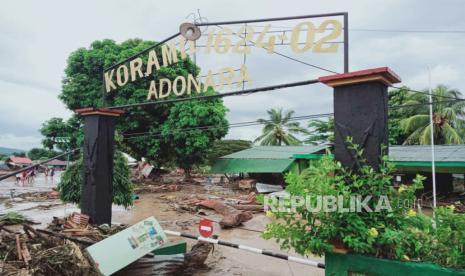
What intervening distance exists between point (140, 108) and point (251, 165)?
27.9 feet

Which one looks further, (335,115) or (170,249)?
(170,249)

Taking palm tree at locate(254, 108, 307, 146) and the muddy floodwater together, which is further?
palm tree at locate(254, 108, 307, 146)

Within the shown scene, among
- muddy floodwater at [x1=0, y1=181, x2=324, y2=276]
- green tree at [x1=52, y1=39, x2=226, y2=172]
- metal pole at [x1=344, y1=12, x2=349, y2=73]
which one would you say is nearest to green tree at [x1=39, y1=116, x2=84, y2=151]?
green tree at [x1=52, y1=39, x2=226, y2=172]

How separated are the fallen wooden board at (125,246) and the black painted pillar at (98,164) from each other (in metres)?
2.05

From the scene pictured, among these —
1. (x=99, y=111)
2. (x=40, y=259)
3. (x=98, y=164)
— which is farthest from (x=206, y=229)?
(x=99, y=111)

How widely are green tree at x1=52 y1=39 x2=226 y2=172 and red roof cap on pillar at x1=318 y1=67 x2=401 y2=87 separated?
16857 mm

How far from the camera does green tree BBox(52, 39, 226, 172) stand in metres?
20.8

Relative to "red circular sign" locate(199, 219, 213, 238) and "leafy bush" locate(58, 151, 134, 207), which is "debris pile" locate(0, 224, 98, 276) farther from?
"leafy bush" locate(58, 151, 134, 207)

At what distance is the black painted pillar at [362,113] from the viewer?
11.9 ft

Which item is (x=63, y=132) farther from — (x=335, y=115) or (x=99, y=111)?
(x=335, y=115)

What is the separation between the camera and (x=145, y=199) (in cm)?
1819

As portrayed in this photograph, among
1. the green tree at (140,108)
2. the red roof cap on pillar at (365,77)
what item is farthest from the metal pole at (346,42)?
the green tree at (140,108)

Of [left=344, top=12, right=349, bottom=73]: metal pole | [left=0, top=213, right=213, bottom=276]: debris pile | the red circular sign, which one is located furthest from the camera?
the red circular sign

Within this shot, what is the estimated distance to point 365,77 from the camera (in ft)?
12.2
